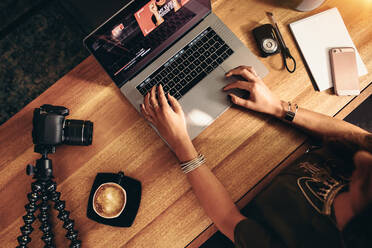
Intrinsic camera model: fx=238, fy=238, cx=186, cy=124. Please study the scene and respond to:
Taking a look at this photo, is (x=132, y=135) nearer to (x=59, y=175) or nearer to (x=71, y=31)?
(x=59, y=175)

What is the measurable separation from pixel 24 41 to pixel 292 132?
A: 1740 millimetres

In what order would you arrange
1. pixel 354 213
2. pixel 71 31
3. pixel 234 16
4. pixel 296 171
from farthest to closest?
pixel 71 31
pixel 234 16
pixel 296 171
pixel 354 213

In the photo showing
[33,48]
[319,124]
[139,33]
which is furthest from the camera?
[33,48]

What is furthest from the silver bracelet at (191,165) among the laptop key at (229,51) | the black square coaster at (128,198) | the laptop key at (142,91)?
the laptop key at (229,51)

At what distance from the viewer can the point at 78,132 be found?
0.82 metres

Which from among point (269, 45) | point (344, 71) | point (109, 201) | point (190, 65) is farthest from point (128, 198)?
point (344, 71)

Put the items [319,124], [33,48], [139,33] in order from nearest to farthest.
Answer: [139,33]
[319,124]
[33,48]

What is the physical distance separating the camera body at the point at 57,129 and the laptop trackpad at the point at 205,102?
0.36 meters

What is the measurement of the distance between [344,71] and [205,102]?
536 millimetres

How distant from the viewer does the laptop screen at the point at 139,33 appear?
665 millimetres

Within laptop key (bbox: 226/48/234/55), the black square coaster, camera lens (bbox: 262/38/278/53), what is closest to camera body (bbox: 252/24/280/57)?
camera lens (bbox: 262/38/278/53)

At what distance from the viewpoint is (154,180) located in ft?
2.82

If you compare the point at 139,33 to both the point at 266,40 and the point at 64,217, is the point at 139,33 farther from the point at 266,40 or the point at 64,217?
the point at 64,217

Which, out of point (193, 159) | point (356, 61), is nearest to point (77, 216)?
point (193, 159)
